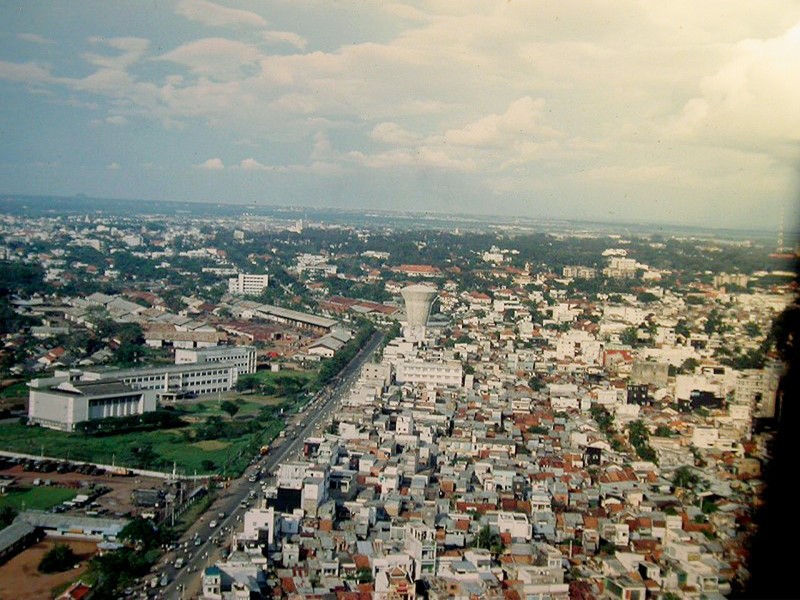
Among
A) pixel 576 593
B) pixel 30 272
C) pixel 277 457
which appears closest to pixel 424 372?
A: pixel 277 457

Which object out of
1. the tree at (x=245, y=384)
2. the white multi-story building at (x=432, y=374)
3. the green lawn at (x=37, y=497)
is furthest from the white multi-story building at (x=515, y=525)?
the tree at (x=245, y=384)

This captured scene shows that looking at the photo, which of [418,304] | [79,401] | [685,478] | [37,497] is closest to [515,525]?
[685,478]

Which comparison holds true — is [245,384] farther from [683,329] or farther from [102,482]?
[683,329]

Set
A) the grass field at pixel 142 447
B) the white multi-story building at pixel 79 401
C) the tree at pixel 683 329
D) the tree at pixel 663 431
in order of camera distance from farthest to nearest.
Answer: the tree at pixel 683 329, the white multi-story building at pixel 79 401, the tree at pixel 663 431, the grass field at pixel 142 447

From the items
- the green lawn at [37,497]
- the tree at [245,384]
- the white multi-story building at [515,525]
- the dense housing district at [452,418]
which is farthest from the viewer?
the tree at [245,384]

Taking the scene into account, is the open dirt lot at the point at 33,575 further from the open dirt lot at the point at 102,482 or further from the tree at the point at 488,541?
the tree at the point at 488,541

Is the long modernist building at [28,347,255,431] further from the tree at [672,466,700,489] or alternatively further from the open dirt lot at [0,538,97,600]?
the tree at [672,466,700,489]
